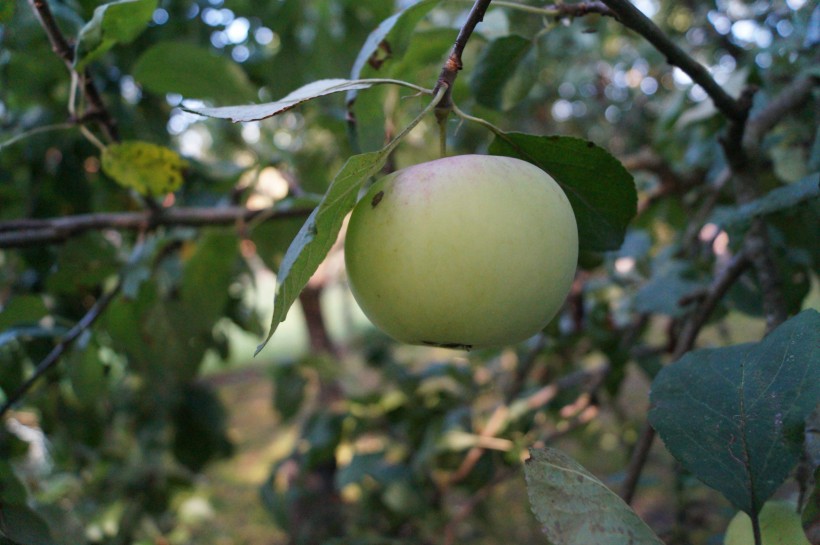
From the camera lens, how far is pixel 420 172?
1.56ft

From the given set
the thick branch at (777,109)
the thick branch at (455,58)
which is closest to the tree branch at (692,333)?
the thick branch at (777,109)

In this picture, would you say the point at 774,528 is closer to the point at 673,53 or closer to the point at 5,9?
the point at 673,53

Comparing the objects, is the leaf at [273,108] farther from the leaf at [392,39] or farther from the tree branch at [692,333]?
the tree branch at [692,333]

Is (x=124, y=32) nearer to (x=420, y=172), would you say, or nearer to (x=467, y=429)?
(x=420, y=172)

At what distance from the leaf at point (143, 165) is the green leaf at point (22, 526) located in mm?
436

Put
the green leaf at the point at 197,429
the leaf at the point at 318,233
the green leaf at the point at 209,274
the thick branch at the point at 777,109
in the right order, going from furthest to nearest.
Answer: the green leaf at the point at 197,429 → the green leaf at the point at 209,274 → the thick branch at the point at 777,109 → the leaf at the point at 318,233

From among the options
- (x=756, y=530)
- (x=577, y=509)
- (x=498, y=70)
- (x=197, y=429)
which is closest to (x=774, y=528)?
(x=756, y=530)

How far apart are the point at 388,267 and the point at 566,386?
116cm

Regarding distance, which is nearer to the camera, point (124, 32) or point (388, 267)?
point (388, 267)

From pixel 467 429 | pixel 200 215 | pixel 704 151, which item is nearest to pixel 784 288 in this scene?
pixel 704 151

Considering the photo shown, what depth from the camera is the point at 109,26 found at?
71cm

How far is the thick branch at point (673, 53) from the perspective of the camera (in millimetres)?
530

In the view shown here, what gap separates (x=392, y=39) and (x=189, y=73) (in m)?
0.51

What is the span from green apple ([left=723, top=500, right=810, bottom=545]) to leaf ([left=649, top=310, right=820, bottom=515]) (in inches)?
2.8
